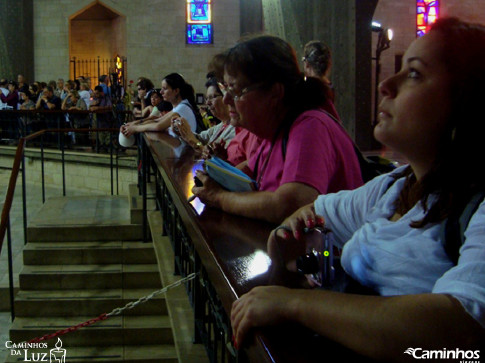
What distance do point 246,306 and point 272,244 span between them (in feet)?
1.13

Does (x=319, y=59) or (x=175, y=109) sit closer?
(x=319, y=59)

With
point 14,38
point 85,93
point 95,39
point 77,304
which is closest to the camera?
point 77,304

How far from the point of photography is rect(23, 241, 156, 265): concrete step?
19.6 ft

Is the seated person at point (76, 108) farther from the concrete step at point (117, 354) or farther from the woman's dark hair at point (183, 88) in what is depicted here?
the concrete step at point (117, 354)

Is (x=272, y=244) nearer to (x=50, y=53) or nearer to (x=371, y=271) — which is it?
(x=371, y=271)

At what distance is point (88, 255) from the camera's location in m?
6.02

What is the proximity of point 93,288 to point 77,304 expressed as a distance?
0.89 ft

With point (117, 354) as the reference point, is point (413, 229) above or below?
above

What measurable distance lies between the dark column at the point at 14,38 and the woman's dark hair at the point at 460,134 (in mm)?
18674

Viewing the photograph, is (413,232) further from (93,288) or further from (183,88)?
(93,288)

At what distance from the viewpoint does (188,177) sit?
2.56 m

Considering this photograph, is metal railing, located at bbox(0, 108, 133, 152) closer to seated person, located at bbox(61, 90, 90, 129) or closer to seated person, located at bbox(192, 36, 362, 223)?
seated person, located at bbox(61, 90, 90, 129)

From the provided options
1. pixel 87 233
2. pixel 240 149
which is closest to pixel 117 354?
pixel 87 233

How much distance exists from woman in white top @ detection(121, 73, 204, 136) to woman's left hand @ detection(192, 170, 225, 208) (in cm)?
297
